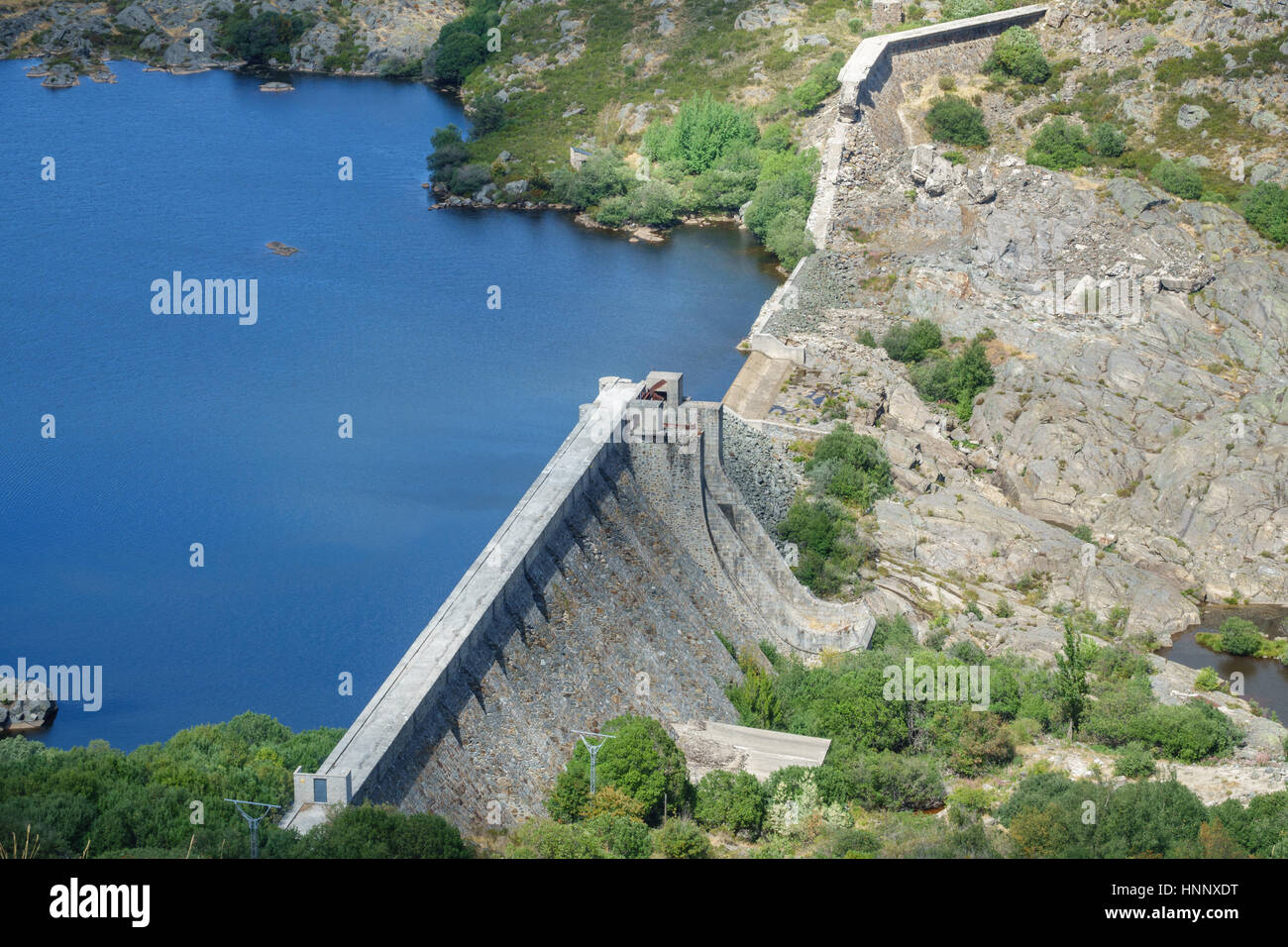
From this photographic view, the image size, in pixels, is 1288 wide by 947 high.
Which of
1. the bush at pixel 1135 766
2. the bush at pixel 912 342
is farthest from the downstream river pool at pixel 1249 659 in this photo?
the bush at pixel 912 342

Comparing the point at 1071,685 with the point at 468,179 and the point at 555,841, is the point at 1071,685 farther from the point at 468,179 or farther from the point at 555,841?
the point at 468,179

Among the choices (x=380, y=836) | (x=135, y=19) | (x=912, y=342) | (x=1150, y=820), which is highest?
(x=135, y=19)

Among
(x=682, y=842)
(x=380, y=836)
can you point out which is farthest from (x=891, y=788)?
(x=380, y=836)

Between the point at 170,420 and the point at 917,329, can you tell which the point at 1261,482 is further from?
the point at 170,420

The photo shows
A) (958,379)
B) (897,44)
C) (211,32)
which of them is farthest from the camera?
(211,32)

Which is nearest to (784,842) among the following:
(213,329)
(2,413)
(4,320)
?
(2,413)

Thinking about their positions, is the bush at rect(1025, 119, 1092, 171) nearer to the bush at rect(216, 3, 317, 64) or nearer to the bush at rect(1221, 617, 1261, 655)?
the bush at rect(1221, 617, 1261, 655)
